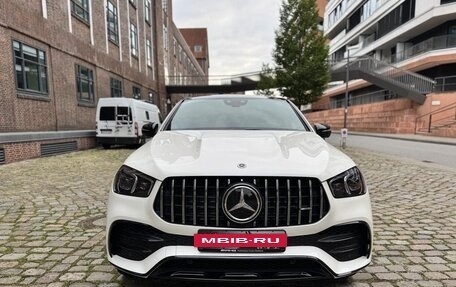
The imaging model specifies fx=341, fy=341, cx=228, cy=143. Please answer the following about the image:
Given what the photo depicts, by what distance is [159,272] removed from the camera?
2.23 m

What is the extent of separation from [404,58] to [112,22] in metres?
28.0

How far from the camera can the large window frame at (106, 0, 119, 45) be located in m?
21.4

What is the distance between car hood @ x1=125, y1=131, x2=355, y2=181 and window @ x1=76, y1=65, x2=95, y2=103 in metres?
15.9

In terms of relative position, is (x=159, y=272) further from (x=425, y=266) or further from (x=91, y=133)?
(x=91, y=133)

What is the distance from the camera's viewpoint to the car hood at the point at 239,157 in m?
2.35

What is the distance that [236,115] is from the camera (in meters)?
3.95

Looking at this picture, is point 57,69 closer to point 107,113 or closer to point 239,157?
point 107,113

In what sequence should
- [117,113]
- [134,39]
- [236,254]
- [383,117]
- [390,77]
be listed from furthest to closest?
[383,117]
[390,77]
[134,39]
[117,113]
[236,254]

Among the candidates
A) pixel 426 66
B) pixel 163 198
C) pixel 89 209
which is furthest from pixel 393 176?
pixel 426 66

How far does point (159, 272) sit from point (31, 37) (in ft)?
45.5

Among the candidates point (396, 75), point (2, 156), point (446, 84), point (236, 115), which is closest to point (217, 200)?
point (236, 115)

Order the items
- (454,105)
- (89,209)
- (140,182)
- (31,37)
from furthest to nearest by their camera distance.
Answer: (454,105), (31,37), (89,209), (140,182)

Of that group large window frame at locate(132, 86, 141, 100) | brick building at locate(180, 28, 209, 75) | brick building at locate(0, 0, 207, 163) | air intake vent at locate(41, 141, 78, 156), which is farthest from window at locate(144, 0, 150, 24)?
brick building at locate(180, 28, 209, 75)

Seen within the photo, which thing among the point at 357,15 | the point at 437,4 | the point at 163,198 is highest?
the point at 357,15
